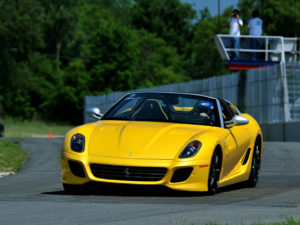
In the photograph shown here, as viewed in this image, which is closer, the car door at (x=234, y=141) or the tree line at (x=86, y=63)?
the car door at (x=234, y=141)

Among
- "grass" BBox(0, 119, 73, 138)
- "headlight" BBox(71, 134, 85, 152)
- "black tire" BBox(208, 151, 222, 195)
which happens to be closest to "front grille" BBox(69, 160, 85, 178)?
"headlight" BBox(71, 134, 85, 152)

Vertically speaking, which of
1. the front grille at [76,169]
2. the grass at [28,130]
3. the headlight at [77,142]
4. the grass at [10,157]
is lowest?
the grass at [28,130]

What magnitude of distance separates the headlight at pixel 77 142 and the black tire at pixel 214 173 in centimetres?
161

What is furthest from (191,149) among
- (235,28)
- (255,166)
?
(235,28)

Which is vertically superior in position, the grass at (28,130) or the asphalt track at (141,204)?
the asphalt track at (141,204)

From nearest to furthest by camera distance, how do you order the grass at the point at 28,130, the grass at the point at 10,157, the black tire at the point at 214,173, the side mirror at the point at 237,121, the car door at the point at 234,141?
the black tire at the point at 214,173 → the car door at the point at 234,141 → the side mirror at the point at 237,121 → the grass at the point at 10,157 → the grass at the point at 28,130

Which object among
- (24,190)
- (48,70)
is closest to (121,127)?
(24,190)

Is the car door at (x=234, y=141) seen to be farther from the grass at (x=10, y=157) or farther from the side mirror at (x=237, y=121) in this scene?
the grass at (x=10, y=157)

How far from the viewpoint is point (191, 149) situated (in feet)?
34.0

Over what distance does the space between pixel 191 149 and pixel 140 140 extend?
63 centimetres

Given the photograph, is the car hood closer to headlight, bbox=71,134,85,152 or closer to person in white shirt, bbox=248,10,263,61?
headlight, bbox=71,134,85,152

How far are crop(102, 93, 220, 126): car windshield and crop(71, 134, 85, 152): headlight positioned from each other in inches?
39.7

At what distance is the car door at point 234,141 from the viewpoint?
11336mm

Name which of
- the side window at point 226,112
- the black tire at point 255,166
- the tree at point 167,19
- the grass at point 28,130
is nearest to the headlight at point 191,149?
the side window at point 226,112
